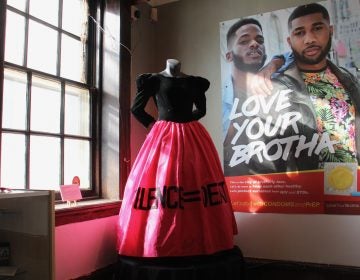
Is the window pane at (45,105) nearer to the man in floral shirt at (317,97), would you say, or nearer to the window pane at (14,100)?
the window pane at (14,100)

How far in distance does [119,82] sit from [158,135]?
21.4 inches

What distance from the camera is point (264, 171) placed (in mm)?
2064

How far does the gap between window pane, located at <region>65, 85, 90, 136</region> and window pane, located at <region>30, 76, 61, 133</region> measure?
0.07 meters

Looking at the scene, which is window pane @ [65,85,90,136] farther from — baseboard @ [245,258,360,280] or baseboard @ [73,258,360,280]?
baseboard @ [245,258,360,280]

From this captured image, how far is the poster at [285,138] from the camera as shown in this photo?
74.2 inches

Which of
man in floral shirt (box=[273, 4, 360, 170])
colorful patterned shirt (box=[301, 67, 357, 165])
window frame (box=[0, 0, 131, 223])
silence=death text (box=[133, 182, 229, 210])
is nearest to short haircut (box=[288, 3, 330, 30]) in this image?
man in floral shirt (box=[273, 4, 360, 170])

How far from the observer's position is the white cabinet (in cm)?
108

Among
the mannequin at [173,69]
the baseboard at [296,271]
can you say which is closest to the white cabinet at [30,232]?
the mannequin at [173,69]

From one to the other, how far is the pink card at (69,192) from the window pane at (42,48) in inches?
22.7

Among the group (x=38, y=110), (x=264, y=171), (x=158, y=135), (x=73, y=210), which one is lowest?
(x=73, y=210)

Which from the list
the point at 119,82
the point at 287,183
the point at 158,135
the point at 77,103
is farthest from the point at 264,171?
the point at 77,103

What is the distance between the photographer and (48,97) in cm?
173

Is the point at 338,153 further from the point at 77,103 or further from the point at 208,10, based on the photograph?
the point at 77,103

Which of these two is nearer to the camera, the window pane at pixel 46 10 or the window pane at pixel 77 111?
the window pane at pixel 46 10
